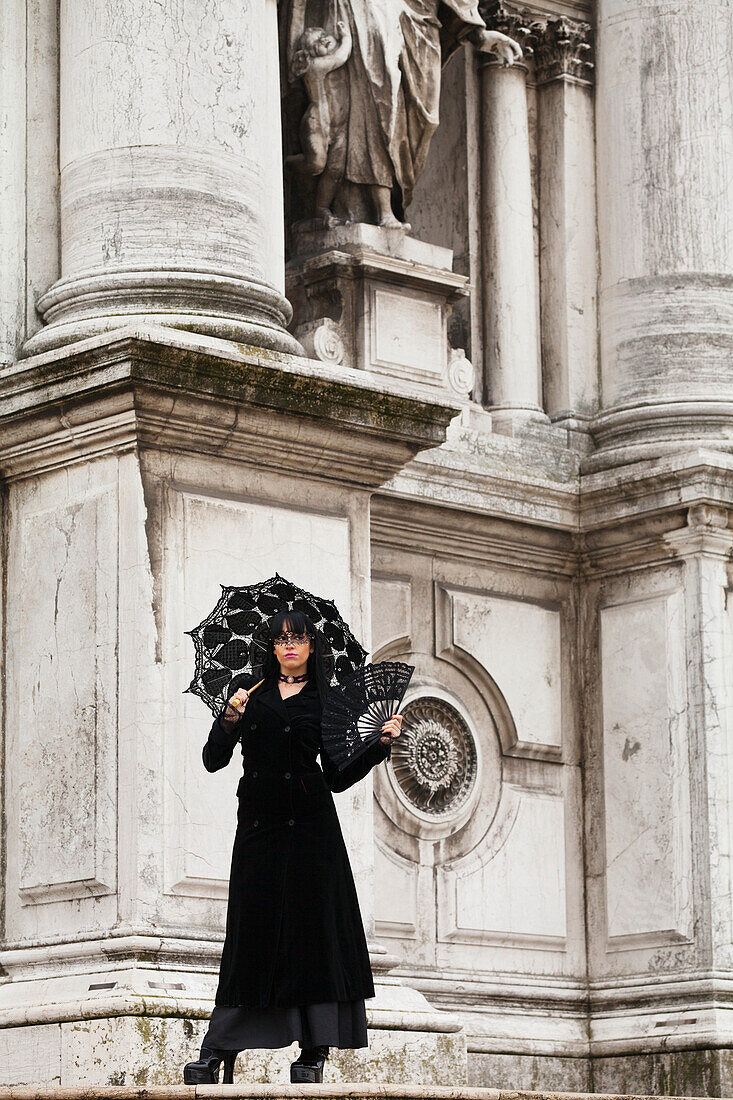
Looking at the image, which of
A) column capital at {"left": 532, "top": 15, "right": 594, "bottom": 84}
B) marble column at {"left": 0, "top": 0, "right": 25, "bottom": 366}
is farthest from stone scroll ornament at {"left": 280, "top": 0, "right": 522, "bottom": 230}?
marble column at {"left": 0, "top": 0, "right": 25, "bottom": 366}

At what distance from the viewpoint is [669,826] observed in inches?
512

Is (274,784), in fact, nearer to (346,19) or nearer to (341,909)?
(341,909)

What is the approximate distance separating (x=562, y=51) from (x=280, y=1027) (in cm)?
756

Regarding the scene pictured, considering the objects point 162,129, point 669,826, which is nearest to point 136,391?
point 162,129

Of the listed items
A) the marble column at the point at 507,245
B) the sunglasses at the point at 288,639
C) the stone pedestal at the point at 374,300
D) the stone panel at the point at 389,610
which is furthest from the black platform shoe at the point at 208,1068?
the marble column at the point at 507,245

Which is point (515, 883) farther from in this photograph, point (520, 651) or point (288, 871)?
point (288, 871)

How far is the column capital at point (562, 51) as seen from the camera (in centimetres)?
1454

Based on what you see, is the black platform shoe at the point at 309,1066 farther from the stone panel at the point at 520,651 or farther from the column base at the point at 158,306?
the stone panel at the point at 520,651

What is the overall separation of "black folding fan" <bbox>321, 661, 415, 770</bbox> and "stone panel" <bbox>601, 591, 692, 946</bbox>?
13.7 ft

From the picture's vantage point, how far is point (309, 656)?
9.16m

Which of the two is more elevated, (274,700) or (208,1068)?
(274,700)

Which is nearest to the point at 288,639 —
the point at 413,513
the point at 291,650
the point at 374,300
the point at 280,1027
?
the point at 291,650

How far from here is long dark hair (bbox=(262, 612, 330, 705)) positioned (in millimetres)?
9094

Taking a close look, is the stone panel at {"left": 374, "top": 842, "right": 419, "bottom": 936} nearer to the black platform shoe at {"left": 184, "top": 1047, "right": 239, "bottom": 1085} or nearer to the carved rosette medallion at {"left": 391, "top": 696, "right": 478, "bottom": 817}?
the carved rosette medallion at {"left": 391, "top": 696, "right": 478, "bottom": 817}
